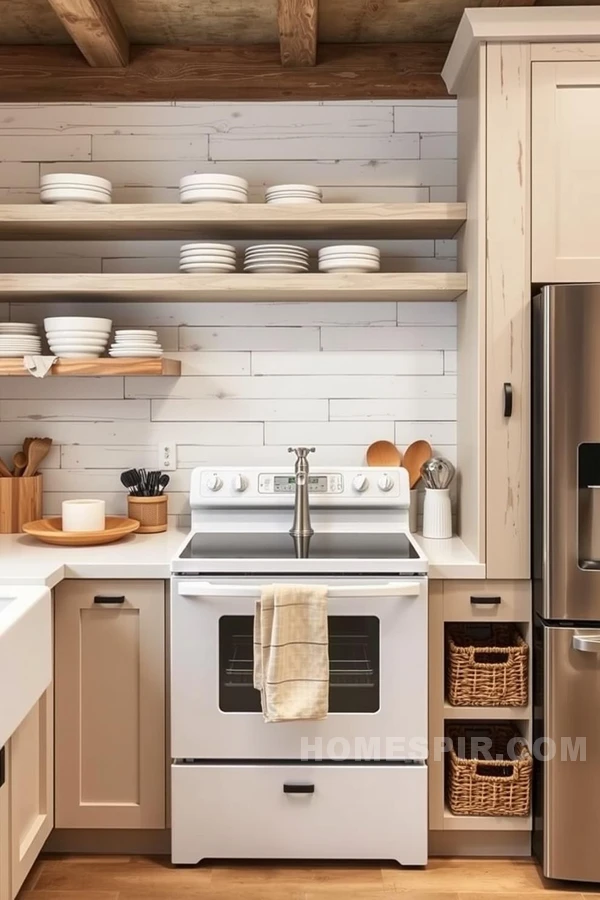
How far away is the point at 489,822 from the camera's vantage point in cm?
245

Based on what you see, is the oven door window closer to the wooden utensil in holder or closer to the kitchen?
the kitchen

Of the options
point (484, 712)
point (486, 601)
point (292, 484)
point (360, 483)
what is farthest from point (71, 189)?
point (484, 712)

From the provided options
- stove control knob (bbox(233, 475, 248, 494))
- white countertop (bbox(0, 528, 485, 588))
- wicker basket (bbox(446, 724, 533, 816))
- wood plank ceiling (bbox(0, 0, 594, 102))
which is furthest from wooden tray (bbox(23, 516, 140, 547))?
wood plank ceiling (bbox(0, 0, 594, 102))

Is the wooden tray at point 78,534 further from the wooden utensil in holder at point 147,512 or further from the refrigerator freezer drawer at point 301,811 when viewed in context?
the refrigerator freezer drawer at point 301,811

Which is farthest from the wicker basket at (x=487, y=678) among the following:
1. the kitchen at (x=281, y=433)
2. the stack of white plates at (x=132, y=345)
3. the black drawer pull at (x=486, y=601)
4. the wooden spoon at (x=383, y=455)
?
the stack of white plates at (x=132, y=345)

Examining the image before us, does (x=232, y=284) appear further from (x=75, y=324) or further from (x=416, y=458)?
(x=416, y=458)

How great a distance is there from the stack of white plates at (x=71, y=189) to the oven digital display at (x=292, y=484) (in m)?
1.03

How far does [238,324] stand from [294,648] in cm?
122

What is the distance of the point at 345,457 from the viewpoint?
3.03 m

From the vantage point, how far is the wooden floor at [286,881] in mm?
2285

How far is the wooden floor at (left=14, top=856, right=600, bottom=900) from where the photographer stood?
7.50 ft

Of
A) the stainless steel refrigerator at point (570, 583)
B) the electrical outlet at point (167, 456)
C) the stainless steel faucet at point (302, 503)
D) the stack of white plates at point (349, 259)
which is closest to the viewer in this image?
the stainless steel refrigerator at point (570, 583)

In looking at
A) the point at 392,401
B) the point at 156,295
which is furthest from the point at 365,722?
the point at 156,295

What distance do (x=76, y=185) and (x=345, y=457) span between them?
4.05ft
